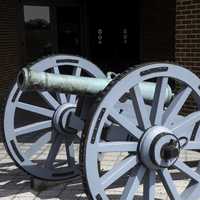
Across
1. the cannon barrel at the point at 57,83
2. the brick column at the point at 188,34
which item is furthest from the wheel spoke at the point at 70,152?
the brick column at the point at 188,34

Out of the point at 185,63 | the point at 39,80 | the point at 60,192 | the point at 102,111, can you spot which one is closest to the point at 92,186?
the point at 102,111

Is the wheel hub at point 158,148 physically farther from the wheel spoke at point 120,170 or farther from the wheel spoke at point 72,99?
the wheel spoke at point 72,99

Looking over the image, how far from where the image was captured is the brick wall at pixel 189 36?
664cm

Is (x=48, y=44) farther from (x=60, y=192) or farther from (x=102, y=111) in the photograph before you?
(x=102, y=111)

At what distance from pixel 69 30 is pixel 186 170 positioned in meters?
10.3

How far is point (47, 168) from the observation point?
16.9ft

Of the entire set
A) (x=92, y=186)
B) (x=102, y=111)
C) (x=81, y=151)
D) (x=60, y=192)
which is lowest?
(x=60, y=192)

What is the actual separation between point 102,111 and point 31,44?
1007cm

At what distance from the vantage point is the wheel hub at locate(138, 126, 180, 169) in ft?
12.5

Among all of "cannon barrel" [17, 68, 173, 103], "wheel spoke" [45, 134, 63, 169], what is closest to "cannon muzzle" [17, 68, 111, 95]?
"cannon barrel" [17, 68, 173, 103]

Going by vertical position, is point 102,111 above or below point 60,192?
above

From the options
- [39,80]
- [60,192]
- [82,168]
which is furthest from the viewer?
[60,192]

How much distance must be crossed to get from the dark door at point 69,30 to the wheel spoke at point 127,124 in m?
10.3

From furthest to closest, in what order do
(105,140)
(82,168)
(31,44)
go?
(31,44) < (105,140) < (82,168)
